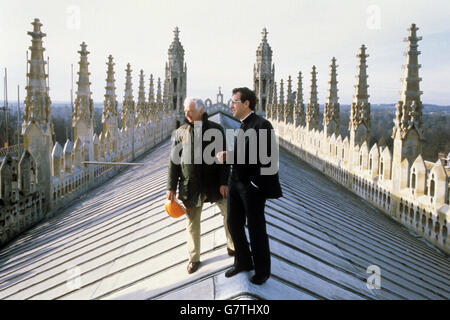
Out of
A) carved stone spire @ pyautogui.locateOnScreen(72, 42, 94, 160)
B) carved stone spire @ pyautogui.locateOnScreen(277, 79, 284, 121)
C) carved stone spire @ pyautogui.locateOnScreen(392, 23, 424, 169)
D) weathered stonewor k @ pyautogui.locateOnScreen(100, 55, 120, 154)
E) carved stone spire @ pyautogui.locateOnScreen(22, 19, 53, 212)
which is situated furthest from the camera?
carved stone spire @ pyautogui.locateOnScreen(277, 79, 284, 121)

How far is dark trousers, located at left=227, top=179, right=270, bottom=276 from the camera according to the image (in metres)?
4.87

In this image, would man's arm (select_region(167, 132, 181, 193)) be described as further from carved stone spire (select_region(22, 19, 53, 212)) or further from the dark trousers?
carved stone spire (select_region(22, 19, 53, 212))

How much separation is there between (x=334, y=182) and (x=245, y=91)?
14416 mm

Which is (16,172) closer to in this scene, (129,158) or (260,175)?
(260,175)

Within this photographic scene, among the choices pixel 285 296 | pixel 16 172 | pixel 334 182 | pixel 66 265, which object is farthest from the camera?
pixel 334 182

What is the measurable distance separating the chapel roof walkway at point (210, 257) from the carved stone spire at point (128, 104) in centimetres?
2101

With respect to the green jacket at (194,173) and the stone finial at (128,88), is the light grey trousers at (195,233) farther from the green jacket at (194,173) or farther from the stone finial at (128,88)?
the stone finial at (128,88)

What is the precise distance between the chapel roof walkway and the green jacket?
0.83 m

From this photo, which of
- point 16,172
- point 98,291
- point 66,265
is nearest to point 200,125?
point 98,291

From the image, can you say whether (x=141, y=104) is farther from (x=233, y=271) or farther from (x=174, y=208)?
(x=233, y=271)

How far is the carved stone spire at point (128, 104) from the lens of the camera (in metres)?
33.1

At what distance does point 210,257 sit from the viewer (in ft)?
19.1

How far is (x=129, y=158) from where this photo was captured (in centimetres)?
2711

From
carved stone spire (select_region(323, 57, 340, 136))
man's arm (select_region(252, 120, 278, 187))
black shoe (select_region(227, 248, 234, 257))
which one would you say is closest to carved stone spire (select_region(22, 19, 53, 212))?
black shoe (select_region(227, 248, 234, 257))
